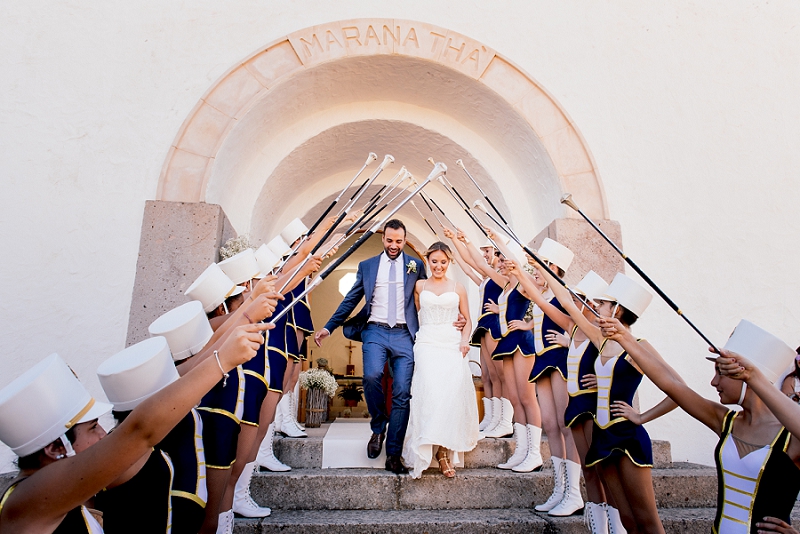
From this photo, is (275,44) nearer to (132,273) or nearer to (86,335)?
(132,273)

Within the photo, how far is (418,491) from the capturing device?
12.9 feet

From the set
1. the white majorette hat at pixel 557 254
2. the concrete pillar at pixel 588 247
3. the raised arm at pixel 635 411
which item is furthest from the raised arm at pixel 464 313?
the raised arm at pixel 635 411

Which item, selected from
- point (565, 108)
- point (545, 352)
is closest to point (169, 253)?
point (545, 352)

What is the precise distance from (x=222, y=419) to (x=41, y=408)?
1355 millimetres

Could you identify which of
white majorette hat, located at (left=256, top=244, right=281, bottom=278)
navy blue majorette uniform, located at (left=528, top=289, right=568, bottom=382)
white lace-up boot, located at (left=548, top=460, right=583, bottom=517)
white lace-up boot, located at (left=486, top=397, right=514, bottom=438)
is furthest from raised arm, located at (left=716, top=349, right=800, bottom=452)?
white majorette hat, located at (left=256, top=244, right=281, bottom=278)

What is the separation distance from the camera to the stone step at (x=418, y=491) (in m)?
3.90

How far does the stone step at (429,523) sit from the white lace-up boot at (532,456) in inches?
17.9

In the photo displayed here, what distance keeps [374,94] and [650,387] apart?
4.49 meters

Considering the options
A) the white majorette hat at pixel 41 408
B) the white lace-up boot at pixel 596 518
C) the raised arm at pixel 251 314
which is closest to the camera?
the white majorette hat at pixel 41 408

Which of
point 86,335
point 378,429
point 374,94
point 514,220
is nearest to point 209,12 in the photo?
point 374,94

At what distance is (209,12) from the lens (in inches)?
226

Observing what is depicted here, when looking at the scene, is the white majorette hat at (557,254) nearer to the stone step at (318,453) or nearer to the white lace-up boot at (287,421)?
the stone step at (318,453)

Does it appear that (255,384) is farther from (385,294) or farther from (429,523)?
(385,294)

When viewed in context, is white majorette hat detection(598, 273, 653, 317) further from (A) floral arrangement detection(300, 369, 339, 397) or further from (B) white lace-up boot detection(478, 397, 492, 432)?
(A) floral arrangement detection(300, 369, 339, 397)
